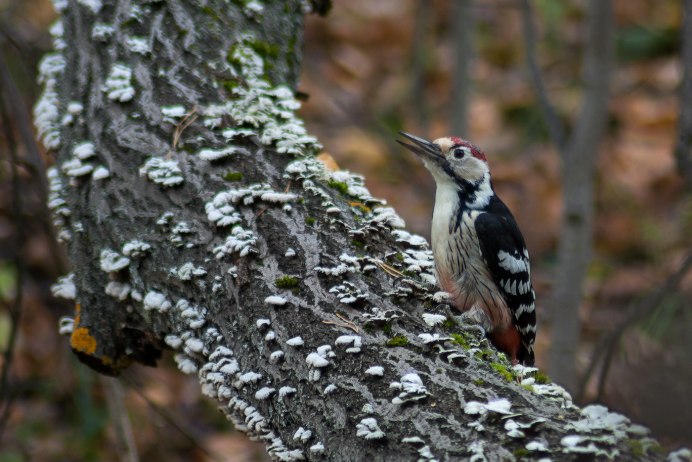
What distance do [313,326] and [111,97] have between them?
1180 mm

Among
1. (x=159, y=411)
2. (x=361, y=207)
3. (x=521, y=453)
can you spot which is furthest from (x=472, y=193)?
(x=159, y=411)

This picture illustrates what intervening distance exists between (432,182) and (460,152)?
3.74 metres

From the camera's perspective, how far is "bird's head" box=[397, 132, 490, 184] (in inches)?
131

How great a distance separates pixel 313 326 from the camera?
7.41 ft

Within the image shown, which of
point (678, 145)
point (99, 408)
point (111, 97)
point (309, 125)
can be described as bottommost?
point (99, 408)

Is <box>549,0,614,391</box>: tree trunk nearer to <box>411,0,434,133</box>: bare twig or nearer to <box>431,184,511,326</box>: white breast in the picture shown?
<box>431,184,511,326</box>: white breast

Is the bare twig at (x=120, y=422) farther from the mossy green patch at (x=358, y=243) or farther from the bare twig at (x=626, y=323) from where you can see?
the bare twig at (x=626, y=323)

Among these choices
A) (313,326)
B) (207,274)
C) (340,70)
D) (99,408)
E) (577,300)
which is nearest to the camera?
(313,326)

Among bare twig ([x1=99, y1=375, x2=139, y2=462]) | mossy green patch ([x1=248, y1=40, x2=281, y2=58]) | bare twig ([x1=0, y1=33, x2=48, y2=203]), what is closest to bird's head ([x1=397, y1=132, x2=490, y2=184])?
mossy green patch ([x1=248, y1=40, x2=281, y2=58])

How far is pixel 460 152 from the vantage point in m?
3.35

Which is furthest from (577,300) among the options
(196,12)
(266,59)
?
(196,12)

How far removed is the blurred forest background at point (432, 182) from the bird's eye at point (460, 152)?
88cm

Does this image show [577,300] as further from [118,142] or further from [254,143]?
[118,142]

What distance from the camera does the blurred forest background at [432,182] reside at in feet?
13.8
